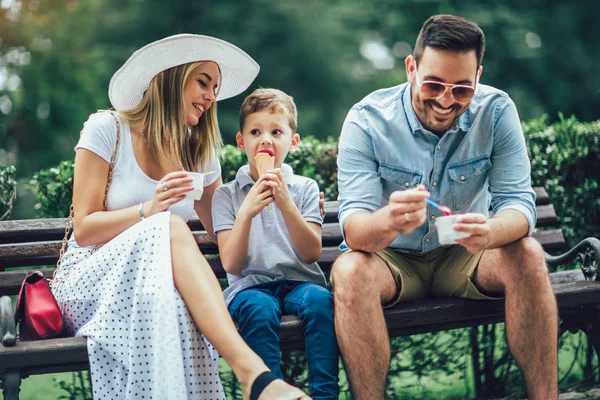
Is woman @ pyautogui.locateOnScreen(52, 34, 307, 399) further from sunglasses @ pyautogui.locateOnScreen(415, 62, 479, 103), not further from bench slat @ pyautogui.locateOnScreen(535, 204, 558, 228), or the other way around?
bench slat @ pyautogui.locateOnScreen(535, 204, 558, 228)

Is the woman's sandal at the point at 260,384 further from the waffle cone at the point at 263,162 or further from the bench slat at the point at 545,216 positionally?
the bench slat at the point at 545,216

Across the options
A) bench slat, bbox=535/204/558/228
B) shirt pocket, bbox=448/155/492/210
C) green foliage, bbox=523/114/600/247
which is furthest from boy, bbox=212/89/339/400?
green foliage, bbox=523/114/600/247

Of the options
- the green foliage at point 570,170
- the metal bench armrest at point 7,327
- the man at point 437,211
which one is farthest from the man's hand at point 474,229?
the green foliage at point 570,170

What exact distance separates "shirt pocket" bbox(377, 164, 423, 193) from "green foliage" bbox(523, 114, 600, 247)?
4.83 ft

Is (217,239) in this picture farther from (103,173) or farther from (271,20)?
→ (271,20)

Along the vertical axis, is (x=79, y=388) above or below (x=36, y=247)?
below

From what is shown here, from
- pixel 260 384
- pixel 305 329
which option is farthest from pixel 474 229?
pixel 260 384

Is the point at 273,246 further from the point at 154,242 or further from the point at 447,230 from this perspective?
the point at 447,230

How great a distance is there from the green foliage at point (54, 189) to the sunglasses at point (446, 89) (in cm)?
180

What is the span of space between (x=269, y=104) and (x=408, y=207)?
2.82 feet

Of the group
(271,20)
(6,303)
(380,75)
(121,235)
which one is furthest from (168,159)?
(380,75)

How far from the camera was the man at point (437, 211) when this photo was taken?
107 inches

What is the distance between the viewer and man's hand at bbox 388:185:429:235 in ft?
8.25

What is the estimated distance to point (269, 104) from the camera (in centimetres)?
313
